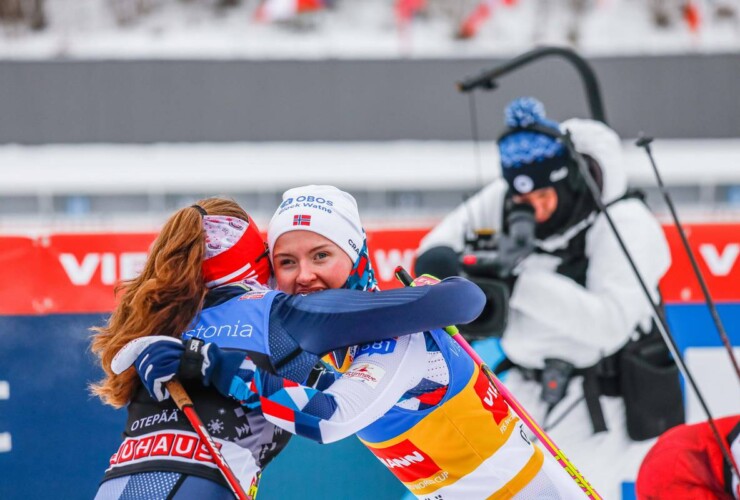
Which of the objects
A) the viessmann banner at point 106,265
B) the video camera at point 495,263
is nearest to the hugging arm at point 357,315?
the video camera at point 495,263

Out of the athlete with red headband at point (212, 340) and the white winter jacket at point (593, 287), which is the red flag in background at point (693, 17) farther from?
the athlete with red headband at point (212, 340)

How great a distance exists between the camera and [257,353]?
2.64 metres

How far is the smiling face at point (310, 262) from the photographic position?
298cm

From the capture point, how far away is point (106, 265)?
4.80 metres

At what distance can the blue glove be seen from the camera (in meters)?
2.55

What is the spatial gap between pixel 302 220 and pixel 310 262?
0.13m

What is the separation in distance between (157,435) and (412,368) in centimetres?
73

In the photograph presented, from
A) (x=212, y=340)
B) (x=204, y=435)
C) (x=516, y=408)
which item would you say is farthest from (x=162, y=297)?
(x=516, y=408)

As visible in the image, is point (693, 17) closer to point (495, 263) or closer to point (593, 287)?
point (593, 287)

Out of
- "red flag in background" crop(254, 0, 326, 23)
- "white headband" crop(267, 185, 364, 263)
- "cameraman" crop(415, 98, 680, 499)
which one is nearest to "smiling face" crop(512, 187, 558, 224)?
"cameraman" crop(415, 98, 680, 499)

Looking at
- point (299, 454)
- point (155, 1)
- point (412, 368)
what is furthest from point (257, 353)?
point (155, 1)

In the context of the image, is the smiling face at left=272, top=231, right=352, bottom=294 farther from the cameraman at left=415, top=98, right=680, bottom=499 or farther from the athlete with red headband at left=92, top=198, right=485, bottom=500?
the cameraman at left=415, top=98, right=680, bottom=499

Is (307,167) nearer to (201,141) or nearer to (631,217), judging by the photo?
(201,141)

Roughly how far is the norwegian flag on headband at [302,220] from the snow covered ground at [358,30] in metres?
11.8
